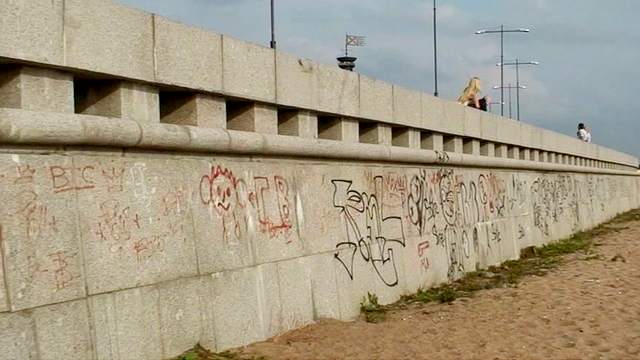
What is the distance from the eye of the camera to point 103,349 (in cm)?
611

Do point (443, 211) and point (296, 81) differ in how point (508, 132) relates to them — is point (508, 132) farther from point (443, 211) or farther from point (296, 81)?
point (296, 81)

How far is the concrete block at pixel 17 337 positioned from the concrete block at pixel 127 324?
58cm

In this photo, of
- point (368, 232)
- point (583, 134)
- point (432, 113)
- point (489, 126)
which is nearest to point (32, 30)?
Result: point (368, 232)

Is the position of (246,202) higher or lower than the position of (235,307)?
higher

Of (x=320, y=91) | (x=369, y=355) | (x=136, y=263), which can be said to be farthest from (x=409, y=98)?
(x=136, y=263)

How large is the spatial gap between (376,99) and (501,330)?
3346 millimetres

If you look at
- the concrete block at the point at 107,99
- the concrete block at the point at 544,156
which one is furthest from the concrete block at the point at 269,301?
the concrete block at the point at 544,156

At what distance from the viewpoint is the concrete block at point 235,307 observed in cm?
746

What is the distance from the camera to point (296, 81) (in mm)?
9133

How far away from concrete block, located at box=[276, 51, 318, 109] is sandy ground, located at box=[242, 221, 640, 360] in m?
2.29

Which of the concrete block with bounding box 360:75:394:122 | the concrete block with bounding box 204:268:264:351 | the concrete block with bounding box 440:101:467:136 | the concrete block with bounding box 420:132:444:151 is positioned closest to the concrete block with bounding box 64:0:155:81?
the concrete block with bounding box 204:268:264:351

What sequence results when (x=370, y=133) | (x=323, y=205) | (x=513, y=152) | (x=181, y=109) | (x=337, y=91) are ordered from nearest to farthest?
(x=181, y=109)
(x=323, y=205)
(x=337, y=91)
(x=370, y=133)
(x=513, y=152)

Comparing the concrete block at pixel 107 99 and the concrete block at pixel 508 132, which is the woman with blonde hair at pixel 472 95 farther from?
the concrete block at pixel 107 99

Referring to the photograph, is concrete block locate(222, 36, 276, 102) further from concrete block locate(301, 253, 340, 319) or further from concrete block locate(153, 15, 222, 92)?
concrete block locate(301, 253, 340, 319)
